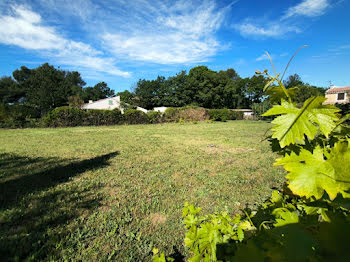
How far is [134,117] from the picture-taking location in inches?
861

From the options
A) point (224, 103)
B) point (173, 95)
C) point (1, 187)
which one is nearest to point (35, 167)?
point (1, 187)

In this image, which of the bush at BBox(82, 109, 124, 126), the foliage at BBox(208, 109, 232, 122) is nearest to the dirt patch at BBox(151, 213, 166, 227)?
the bush at BBox(82, 109, 124, 126)

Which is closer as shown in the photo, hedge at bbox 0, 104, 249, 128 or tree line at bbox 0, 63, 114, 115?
hedge at bbox 0, 104, 249, 128

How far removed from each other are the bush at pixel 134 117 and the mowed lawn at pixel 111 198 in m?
15.6

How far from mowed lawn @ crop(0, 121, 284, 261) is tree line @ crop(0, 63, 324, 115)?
128ft

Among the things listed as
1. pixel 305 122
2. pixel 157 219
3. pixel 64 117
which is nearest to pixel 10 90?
pixel 64 117

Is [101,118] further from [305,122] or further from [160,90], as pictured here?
[160,90]

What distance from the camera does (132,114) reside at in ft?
71.2

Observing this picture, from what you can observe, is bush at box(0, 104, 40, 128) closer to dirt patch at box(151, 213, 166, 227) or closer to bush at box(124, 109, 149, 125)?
bush at box(124, 109, 149, 125)

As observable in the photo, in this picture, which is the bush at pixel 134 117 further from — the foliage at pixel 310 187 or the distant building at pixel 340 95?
the distant building at pixel 340 95

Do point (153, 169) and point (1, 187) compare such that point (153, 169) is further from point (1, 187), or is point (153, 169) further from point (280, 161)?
point (280, 161)

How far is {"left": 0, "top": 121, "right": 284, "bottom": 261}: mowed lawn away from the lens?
219 cm

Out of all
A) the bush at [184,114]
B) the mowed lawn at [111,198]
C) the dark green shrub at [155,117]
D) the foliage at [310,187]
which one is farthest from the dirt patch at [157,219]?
the bush at [184,114]

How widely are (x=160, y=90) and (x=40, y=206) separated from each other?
51.6 metres
